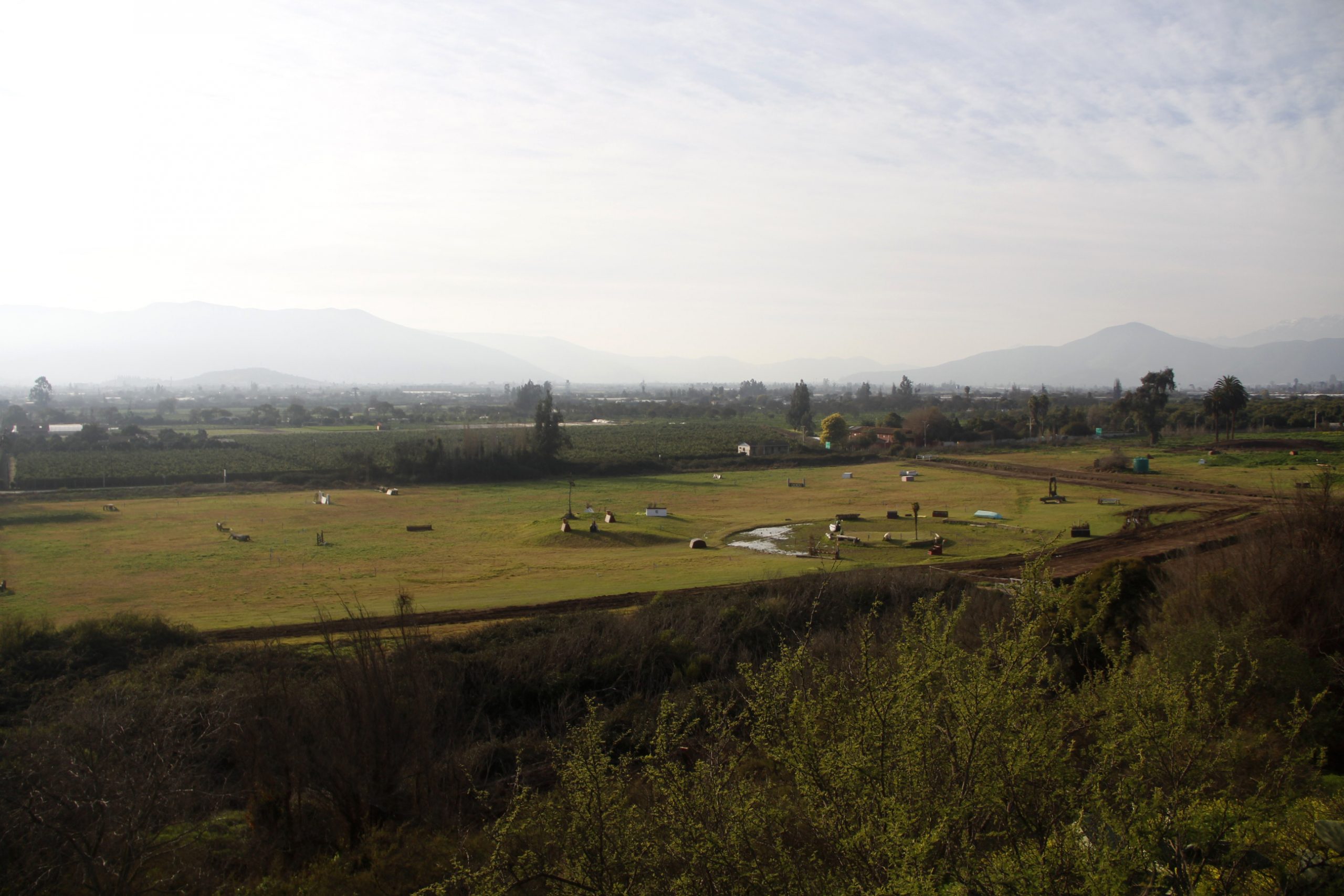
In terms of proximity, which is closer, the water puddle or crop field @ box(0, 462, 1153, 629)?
crop field @ box(0, 462, 1153, 629)

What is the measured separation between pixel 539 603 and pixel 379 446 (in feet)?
217

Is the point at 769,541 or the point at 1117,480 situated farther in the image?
the point at 1117,480

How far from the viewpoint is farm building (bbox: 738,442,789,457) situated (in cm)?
7844

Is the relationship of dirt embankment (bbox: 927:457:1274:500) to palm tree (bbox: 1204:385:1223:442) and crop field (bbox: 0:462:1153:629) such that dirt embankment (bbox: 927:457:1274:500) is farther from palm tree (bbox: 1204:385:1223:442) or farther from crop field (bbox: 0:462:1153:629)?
palm tree (bbox: 1204:385:1223:442)

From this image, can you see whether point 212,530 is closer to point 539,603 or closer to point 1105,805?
point 539,603

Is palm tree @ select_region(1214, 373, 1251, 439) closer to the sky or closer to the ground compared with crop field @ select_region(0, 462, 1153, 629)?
closer to the sky

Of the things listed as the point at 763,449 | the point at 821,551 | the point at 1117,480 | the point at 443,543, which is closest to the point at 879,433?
the point at 763,449

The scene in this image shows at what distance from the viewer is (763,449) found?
81.1 metres

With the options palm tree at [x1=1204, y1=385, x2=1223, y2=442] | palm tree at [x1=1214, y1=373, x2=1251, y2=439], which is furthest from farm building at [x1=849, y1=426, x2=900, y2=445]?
palm tree at [x1=1214, y1=373, x2=1251, y2=439]

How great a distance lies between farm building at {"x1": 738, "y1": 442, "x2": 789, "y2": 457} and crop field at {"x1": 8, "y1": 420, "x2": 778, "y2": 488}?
64.0 inches

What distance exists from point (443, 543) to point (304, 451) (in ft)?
157

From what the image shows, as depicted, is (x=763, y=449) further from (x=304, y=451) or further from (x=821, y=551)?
(x=821, y=551)

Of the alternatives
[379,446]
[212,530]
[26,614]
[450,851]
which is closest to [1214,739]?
[450,851]

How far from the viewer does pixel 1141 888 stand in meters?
4.54
